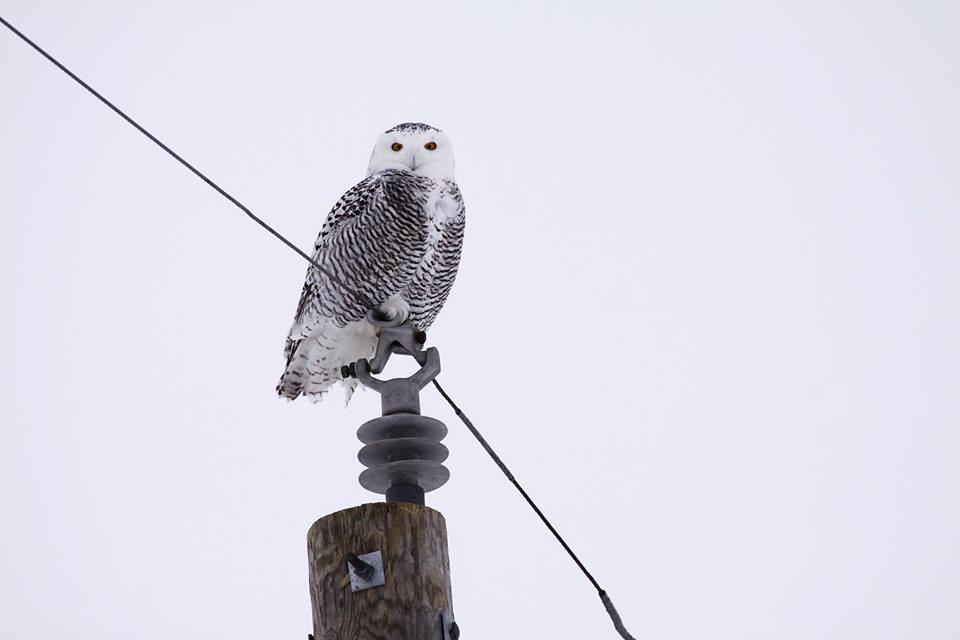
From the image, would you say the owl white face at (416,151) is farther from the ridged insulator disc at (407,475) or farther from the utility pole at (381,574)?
the utility pole at (381,574)

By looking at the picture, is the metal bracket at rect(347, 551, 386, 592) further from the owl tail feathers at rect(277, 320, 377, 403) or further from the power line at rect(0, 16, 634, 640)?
the owl tail feathers at rect(277, 320, 377, 403)

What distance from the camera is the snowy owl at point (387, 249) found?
6.00 meters

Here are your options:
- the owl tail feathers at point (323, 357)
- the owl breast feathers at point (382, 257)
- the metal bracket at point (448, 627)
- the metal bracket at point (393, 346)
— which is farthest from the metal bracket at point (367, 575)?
the owl tail feathers at point (323, 357)

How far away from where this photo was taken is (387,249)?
5980 millimetres

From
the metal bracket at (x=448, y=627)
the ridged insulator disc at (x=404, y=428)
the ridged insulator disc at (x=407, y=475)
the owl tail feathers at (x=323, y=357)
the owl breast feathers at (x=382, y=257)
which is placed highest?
the owl breast feathers at (x=382, y=257)

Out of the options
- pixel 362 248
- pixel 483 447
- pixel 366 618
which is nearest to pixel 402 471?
pixel 483 447

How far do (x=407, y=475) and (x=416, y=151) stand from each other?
119 inches

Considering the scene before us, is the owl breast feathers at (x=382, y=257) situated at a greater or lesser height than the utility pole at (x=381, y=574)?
greater

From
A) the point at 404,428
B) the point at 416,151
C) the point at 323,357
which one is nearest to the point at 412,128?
the point at 416,151

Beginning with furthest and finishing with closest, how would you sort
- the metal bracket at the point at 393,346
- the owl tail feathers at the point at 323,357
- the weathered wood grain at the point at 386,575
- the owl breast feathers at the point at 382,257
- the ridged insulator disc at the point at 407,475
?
the owl tail feathers at the point at 323,357
the owl breast feathers at the point at 382,257
the metal bracket at the point at 393,346
the ridged insulator disc at the point at 407,475
the weathered wood grain at the point at 386,575

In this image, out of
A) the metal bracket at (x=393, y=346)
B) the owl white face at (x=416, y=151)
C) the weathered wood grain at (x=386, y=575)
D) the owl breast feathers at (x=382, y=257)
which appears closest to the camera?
the weathered wood grain at (x=386, y=575)

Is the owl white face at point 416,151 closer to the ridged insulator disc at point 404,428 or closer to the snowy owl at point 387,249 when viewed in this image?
the snowy owl at point 387,249

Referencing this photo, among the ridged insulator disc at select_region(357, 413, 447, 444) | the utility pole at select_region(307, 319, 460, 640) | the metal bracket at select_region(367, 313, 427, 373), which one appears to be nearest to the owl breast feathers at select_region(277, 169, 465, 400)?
the metal bracket at select_region(367, 313, 427, 373)

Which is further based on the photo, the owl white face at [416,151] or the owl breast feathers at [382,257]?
the owl white face at [416,151]
